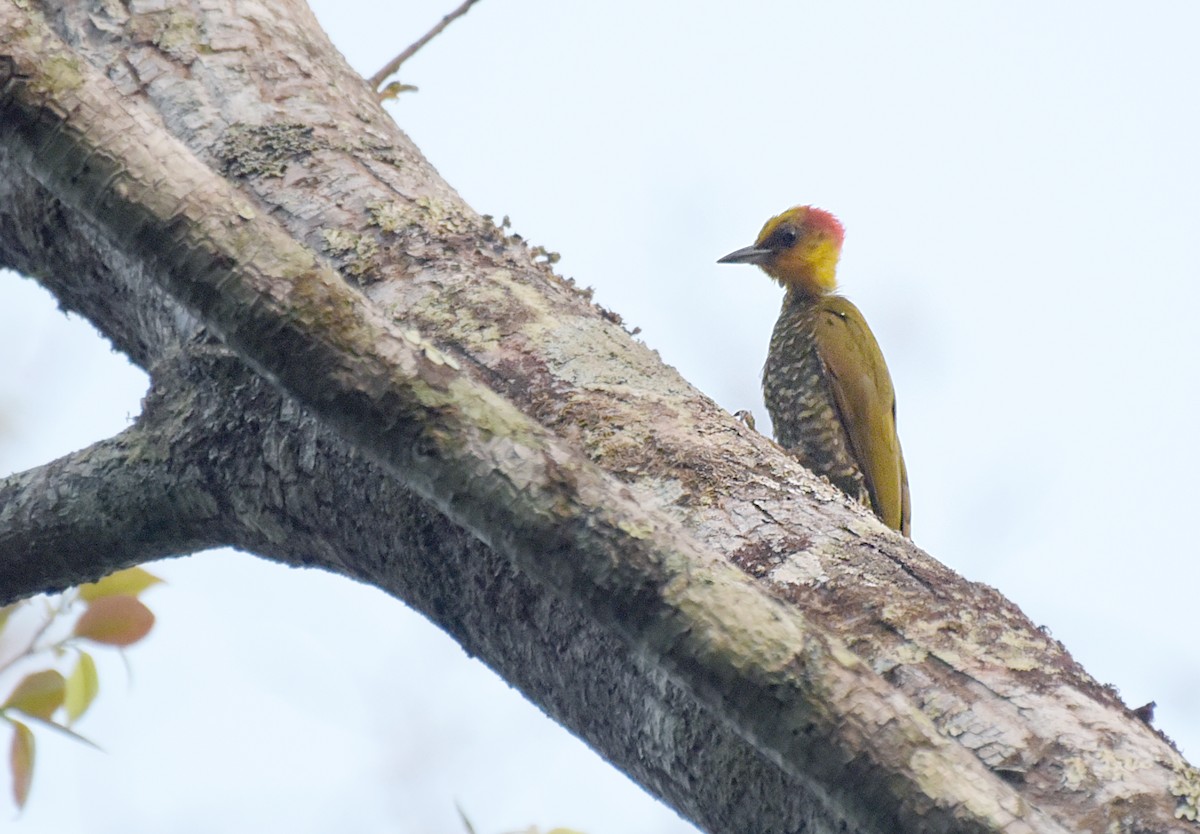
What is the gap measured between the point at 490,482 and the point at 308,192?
1358mm

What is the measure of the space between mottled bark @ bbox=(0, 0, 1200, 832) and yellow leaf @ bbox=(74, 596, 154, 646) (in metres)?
0.31

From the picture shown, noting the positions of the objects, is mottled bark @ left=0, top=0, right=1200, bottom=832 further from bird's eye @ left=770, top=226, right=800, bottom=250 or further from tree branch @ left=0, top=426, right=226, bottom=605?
bird's eye @ left=770, top=226, right=800, bottom=250

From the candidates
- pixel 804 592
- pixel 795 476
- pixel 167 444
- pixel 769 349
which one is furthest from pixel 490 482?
pixel 769 349

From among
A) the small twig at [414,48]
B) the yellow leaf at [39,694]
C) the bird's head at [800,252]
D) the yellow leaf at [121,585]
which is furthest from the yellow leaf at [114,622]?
the bird's head at [800,252]

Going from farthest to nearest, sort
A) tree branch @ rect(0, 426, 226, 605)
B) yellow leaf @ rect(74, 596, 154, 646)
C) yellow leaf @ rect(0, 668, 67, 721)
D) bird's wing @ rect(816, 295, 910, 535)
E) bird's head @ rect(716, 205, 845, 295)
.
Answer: bird's head @ rect(716, 205, 845, 295), bird's wing @ rect(816, 295, 910, 535), yellow leaf @ rect(74, 596, 154, 646), yellow leaf @ rect(0, 668, 67, 721), tree branch @ rect(0, 426, 226, 605)

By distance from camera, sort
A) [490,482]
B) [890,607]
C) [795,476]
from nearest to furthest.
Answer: [490,482]
[890,607]
[795,476]

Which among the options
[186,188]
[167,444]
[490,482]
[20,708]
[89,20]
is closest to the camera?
[490,482]

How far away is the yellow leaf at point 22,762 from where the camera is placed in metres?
2.59

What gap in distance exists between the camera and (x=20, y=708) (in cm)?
256

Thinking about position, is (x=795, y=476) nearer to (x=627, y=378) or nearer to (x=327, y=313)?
(x=627, y=378)

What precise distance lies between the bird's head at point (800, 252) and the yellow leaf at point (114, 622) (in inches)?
153

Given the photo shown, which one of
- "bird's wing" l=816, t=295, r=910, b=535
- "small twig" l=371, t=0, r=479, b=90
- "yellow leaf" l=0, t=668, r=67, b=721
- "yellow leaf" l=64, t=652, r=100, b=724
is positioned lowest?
"yellow leaf" l=0, t=668, r=67, b=721

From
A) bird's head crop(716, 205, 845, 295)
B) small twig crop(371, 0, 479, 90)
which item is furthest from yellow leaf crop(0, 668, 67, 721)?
bird's head crop(716, 205, 845, 295)

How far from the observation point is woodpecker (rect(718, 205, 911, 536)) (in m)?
5.09
